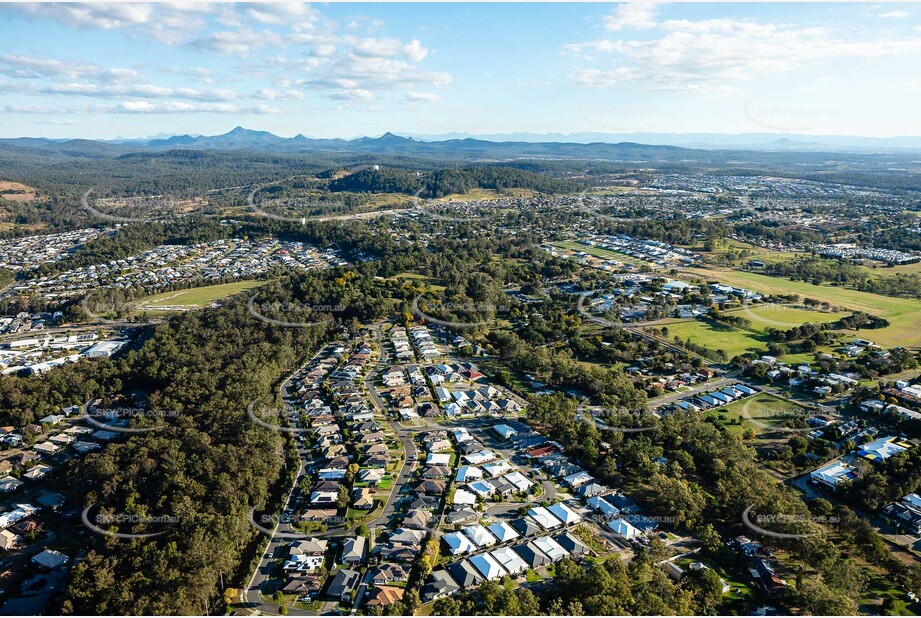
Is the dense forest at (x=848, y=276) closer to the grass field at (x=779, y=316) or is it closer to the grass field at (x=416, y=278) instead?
the grass field at (x=779, y=316)

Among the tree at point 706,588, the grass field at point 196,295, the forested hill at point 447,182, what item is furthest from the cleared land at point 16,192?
the tree at point 706,588

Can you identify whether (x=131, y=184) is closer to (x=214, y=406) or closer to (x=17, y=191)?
(x=17, y=191)

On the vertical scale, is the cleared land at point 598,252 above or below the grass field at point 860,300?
above

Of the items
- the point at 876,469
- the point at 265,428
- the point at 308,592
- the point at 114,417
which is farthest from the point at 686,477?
the point at 114,417

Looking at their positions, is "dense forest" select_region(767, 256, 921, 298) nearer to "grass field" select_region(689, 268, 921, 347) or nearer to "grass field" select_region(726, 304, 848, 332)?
"grass field" select_region(689, 268, 921, 347)

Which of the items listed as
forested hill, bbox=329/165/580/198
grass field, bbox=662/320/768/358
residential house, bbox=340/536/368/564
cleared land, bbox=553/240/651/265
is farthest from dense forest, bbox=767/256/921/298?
forested hill, bbox=329/165/580/198

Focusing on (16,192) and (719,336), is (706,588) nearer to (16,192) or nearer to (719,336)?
(719,336)
